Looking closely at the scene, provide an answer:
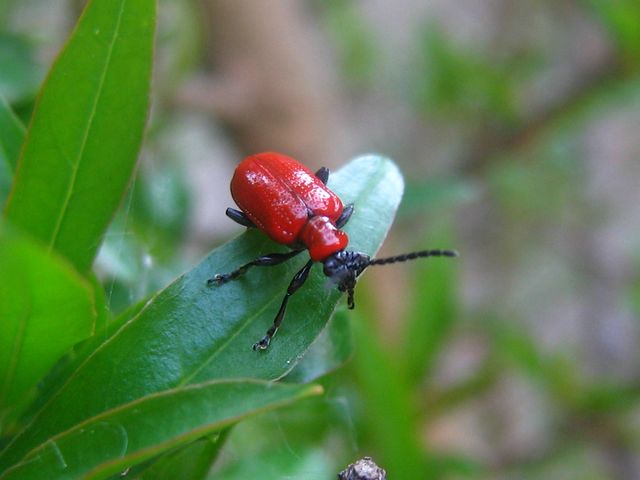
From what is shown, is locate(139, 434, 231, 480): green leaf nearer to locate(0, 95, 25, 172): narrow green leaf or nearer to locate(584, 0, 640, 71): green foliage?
locate(0, 95, 25, 172): narrow green leaf

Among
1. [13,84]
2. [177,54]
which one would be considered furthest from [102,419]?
[177,54]

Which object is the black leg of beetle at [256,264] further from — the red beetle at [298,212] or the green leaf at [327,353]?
the green leaf at [327,353]

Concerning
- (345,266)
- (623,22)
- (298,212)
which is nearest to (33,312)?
(345,266)

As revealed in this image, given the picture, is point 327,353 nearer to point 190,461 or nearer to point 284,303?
point 284,303

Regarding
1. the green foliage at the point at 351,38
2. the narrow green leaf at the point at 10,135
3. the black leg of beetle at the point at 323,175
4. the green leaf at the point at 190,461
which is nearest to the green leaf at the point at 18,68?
the narrow green leaf at the point at 10,135

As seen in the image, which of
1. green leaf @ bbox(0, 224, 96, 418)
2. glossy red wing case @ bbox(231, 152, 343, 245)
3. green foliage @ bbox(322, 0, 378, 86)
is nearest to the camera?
green leaf @ bbox(0, 224, 96, 418)

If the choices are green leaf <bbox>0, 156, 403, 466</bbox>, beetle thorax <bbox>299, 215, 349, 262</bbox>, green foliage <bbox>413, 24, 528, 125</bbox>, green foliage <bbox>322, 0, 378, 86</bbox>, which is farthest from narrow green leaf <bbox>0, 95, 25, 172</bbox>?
green foliage <bbox>322, 0, 378, 86</bbox>
